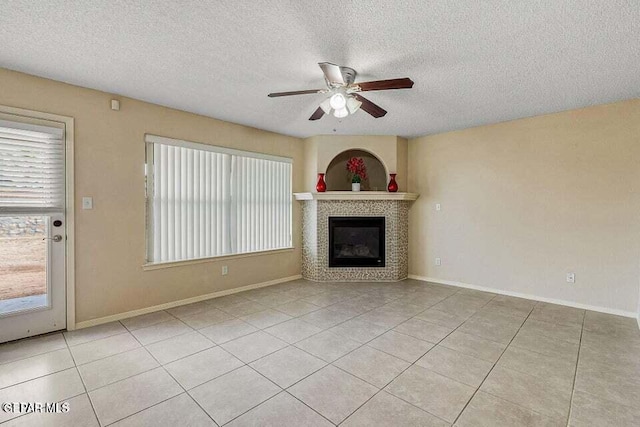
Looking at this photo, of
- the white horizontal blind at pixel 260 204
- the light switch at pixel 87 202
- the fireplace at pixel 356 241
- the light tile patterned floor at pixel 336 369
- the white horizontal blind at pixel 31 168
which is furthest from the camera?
the fireplace at pixel 356 241

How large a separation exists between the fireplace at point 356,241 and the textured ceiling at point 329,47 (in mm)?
2108

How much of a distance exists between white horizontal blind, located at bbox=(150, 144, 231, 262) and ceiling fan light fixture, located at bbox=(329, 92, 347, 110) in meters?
2.16

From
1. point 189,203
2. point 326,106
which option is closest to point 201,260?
point 189,203

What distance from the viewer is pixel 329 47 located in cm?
223

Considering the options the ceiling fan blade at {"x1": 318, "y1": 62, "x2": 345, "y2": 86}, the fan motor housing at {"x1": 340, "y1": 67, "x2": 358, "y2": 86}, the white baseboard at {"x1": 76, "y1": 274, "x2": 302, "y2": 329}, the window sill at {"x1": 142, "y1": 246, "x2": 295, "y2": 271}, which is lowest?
the white baseboard at {"x1": 76, "y1": 274, "x2": 302, "y2": 329}

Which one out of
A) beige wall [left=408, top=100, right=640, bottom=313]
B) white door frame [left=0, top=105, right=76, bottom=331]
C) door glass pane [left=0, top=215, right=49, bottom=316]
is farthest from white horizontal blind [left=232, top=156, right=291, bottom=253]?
beige wall [left=408, top=100, right=640, bottom=313]

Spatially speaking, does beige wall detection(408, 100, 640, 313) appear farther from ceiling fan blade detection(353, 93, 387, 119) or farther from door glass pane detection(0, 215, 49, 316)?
door glass pane detection(0, 215, 49, 316)

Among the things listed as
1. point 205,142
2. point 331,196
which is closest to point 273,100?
point 205,142

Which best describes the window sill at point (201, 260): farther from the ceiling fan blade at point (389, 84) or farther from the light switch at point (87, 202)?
the ceiling fan blade at point (389, 84)

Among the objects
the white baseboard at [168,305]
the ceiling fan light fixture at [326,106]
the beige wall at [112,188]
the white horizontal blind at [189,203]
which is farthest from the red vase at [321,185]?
the ceiling fan light fixture at [326,106]

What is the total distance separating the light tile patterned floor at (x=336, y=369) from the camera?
177 cm

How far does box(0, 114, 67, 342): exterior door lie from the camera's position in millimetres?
2627

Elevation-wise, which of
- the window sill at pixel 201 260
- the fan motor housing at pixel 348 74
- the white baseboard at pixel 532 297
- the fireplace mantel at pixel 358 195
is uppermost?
the fan motor housing at pixel 348 74

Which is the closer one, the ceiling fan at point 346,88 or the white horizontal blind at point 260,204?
the ceiling fan at point 346,88
